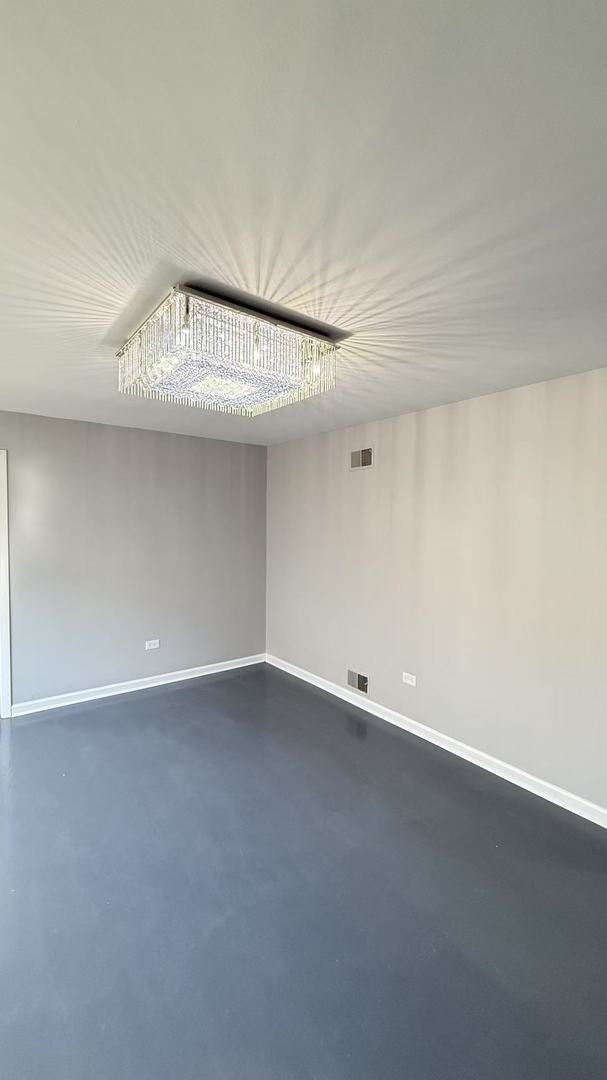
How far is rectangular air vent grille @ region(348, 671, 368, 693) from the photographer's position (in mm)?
3854

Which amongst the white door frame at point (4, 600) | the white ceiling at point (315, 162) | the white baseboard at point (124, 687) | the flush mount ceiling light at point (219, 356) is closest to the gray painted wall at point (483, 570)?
the white ceiling at point (315, 162)

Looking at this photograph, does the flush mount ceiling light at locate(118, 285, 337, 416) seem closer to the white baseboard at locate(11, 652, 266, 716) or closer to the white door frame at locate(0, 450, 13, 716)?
the white door frame at locate(0, 450, 13, 716)

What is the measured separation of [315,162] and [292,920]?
251cm

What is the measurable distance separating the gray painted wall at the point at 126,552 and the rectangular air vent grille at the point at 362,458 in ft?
4.41

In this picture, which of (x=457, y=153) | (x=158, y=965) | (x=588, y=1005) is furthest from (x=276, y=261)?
(x=588, y=1005)

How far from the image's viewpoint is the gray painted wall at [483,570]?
98.5 inches

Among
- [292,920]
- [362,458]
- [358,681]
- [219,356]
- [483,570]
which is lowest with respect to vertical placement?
[292,920]

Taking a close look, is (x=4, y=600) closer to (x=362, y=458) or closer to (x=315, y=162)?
(x=362, y=458)

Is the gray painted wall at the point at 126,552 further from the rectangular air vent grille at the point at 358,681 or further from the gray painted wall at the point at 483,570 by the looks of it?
the rectangular air vent grille at the point at 358,681

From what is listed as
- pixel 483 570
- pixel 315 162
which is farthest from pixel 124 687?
pixel 315 162

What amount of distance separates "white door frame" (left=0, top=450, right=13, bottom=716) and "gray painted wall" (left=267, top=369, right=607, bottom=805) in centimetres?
254

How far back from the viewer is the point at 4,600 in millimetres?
3574

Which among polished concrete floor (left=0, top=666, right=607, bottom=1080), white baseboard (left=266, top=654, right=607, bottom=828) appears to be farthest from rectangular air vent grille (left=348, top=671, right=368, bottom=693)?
polished concrete floor (left=0, top=666, right=607, bottom=1080)

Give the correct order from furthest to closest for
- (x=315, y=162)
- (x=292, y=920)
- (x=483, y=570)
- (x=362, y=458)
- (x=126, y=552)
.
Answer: (x=126, y=552)
(x=362, y=458)
(x=483, y=570)
(x=292, y=920)
(x=315, y=162)
